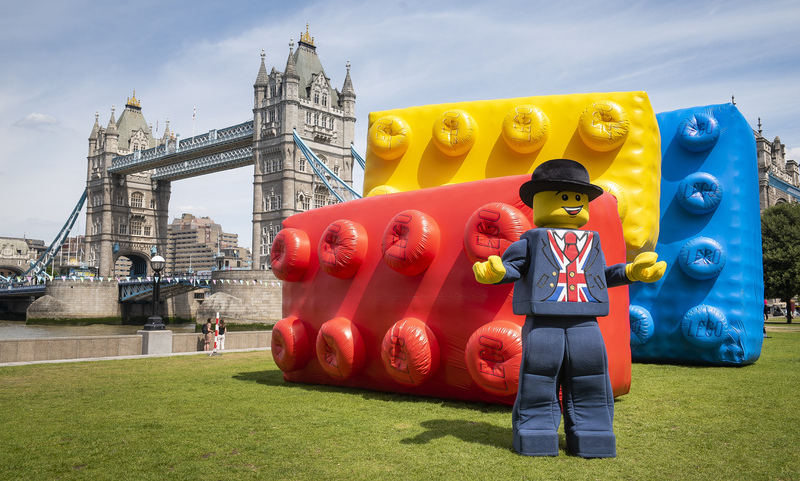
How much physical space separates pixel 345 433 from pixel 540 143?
17.1 feet

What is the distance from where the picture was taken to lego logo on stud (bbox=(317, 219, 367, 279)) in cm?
856

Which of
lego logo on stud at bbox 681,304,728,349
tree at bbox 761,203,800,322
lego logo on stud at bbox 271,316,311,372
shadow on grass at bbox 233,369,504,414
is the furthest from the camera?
tree at bbox 761,203,800,322

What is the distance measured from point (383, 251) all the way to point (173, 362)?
7229 millimetres

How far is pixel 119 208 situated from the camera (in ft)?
257

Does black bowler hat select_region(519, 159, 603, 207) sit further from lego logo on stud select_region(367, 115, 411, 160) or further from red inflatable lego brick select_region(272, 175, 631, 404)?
lego logo on stud select_region(367, 115, 411, 160)

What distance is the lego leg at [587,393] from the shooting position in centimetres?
514

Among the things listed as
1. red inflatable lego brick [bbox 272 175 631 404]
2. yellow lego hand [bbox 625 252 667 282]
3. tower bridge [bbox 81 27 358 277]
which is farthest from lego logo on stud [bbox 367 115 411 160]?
tower bridge [bbox 81 27 358 277]

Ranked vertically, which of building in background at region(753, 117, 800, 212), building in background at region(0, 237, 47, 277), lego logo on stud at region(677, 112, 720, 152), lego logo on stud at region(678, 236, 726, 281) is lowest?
lego logo on stud at region(678, 236, 726, 281)

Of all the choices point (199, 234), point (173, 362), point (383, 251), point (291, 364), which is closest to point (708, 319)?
point (383, 251)

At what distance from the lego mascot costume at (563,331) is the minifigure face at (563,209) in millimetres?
50

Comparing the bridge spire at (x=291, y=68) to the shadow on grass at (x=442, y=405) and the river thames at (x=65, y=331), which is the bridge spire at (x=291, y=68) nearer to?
the river thames at (x=65, y=331)

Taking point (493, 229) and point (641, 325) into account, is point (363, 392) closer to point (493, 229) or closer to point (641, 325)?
point (493, 229)

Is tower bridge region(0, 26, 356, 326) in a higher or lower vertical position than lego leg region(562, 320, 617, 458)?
higher

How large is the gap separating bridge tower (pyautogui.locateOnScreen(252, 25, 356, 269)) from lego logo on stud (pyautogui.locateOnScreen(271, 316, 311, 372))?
4823 centimetres
